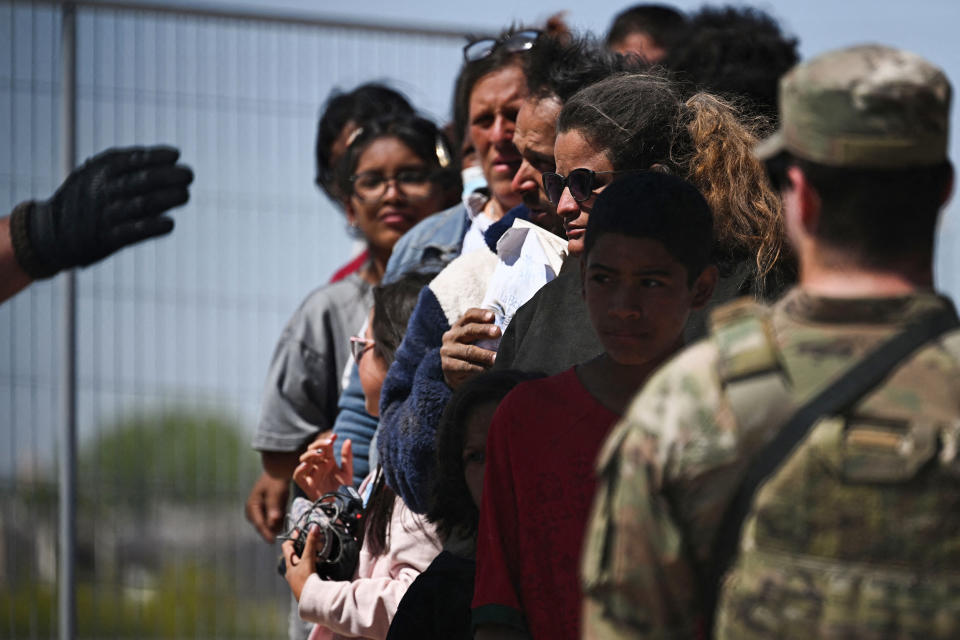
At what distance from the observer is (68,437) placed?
19.1ft

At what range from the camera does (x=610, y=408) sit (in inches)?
90.5

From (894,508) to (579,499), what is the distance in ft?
2.54

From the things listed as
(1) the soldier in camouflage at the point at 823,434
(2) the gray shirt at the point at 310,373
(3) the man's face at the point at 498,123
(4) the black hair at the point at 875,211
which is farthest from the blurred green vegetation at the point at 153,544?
(4) the black hair at the point at 875,211

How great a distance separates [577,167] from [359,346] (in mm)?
1271

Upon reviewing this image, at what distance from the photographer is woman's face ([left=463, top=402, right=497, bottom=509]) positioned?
275cm

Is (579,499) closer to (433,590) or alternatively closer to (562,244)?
(433,590)

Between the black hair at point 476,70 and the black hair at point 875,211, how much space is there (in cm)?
232

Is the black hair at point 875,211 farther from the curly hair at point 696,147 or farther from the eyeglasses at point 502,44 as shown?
the eyeglasses at point 502,44

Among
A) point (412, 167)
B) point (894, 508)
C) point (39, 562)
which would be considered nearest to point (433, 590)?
point (894, 508)

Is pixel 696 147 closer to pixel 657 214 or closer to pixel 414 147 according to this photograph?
pixel 657 214

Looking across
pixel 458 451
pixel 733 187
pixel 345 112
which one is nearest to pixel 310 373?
pixel 345 112

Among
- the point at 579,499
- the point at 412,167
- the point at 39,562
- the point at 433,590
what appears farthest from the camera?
the point at 39,562

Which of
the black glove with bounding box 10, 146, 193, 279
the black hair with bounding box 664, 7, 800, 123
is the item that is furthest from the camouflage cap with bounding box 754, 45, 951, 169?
the black glove with bounding box 10, 146, 193, 279

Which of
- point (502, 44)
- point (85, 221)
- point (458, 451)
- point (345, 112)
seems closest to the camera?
point (458, 451)
